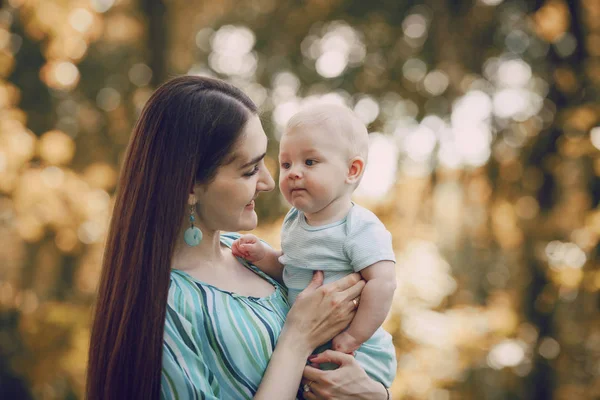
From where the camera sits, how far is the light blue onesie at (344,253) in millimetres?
1912

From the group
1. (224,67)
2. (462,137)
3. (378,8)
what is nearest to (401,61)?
(378,8)

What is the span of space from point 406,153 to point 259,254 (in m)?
4.77

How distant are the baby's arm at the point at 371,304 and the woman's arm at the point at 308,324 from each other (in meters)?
0.03

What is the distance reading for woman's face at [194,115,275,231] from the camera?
1.92 m

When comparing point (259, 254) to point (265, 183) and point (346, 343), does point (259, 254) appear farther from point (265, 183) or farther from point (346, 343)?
point (346, 343)

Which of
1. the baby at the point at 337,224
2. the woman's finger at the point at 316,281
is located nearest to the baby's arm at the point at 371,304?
→ the baby at the point at 337,224

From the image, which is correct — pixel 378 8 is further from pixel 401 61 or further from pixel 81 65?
pixel 81 65

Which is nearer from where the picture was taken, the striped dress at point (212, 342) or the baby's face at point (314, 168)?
the striped dress at point (212, 342)

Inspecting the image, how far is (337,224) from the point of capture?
77.6 inches

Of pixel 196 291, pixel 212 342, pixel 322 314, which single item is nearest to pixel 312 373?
pixel 322 314

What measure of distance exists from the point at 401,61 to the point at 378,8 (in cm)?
66

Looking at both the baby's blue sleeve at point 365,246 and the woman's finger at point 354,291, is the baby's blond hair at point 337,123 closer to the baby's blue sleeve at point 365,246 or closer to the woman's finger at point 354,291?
the baby's blue sleeve at point 365,246

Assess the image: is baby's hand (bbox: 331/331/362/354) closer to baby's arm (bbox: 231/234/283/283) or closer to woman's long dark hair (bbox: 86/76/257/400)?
baby's arm (bbox: 231/234/283/283)

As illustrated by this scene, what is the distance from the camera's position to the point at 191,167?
1863mm
